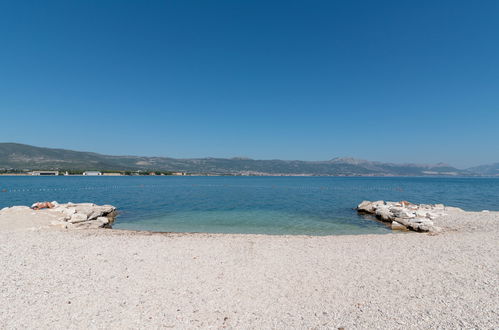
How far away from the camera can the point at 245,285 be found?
24.8ft

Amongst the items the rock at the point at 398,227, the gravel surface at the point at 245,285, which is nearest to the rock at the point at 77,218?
the gravel surface at the point at 245,285

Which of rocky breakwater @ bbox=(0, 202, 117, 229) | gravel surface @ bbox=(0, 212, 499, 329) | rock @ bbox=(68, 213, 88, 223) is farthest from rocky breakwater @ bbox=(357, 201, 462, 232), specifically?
rock @ bbox=(68, 213, 88, 223)

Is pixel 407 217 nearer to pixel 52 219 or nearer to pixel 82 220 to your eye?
pixel 82 220

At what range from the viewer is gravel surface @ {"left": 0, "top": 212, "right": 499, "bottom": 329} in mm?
5504

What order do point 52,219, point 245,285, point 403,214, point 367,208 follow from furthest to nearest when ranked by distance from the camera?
point 367,208 → point 403,214 → point 52,219 → point 245,285

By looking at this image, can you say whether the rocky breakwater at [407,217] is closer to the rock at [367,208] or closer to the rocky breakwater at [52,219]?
the rock at [367,208]

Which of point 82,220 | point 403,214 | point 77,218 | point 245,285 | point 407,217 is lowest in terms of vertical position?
point 82,220

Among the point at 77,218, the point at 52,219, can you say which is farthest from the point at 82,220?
the point at 52,219

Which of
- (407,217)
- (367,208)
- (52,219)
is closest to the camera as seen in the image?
(52,219)

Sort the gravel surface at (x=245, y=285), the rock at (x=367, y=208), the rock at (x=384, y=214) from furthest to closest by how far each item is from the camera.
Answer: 1. the rock at (x=367, y=208)
2. the rock at (x=384, y=214)
3. the gravel surface at (x=245, y=285)

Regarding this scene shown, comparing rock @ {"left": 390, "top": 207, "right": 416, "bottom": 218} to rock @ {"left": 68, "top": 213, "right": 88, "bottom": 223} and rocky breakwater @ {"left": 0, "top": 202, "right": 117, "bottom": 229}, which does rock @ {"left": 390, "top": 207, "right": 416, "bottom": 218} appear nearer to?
rocky breakwater @ {"left": 0, "top": 202, "right": 117, "bottom": 229}

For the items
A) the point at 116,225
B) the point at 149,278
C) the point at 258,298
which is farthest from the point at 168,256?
the point at 116,225

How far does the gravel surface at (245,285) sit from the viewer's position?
5.50m

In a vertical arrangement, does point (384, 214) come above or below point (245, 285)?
below
